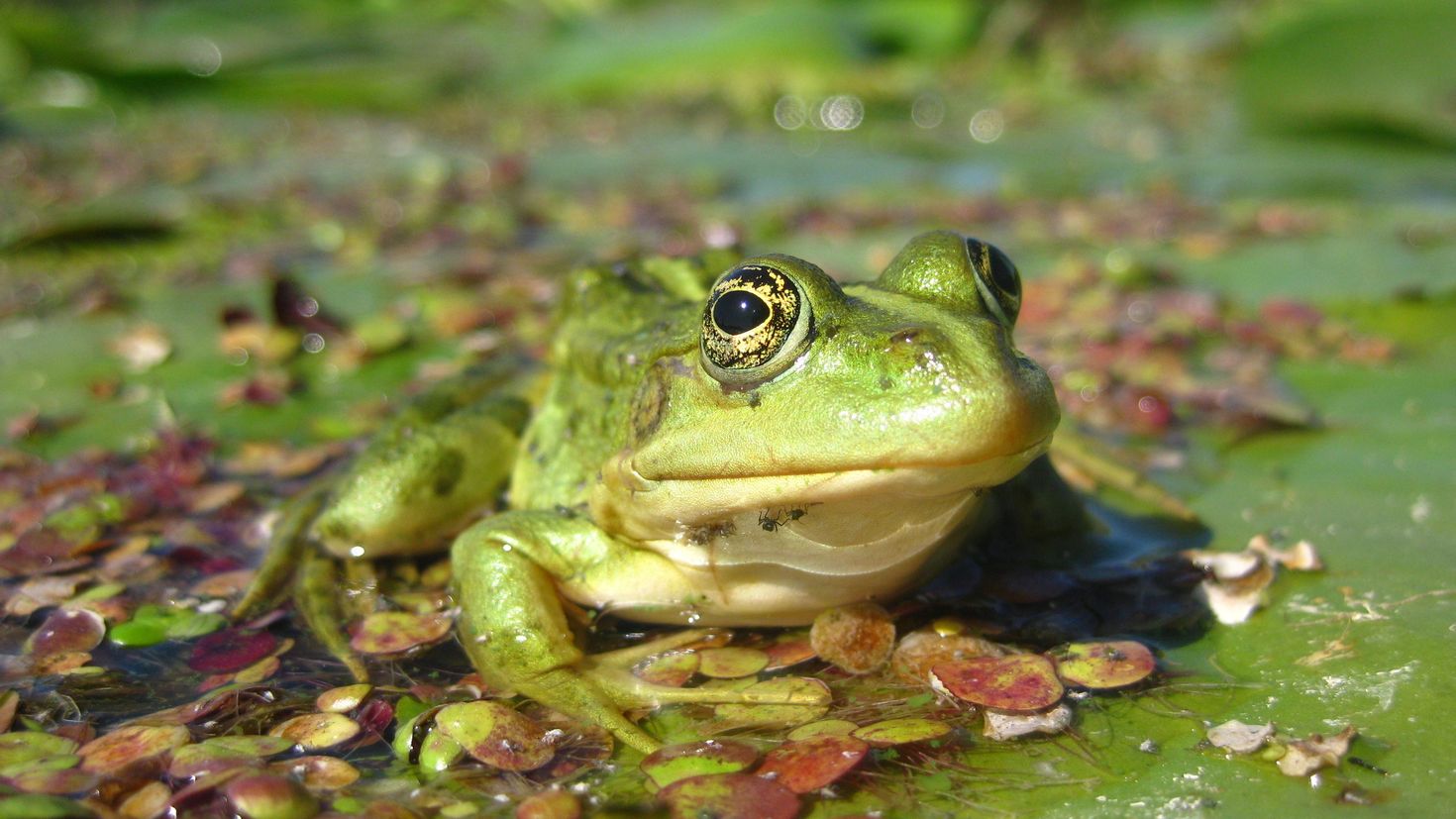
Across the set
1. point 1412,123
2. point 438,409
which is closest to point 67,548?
point 438,409

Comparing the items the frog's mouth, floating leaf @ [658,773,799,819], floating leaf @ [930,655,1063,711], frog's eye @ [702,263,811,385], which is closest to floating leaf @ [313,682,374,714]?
the frog's mouth

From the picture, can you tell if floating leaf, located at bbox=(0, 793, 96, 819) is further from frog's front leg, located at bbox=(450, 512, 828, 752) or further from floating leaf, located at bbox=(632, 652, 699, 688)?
floating leaf, located at bbox=(632, 652, 699, 688)

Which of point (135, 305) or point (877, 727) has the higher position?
point (135, 305)

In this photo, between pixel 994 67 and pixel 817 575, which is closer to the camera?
pixel 817 575

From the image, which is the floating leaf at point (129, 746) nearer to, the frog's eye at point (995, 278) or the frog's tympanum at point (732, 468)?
the frog's tympanum at point (732, 468)

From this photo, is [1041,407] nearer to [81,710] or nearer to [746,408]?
[746,408]
